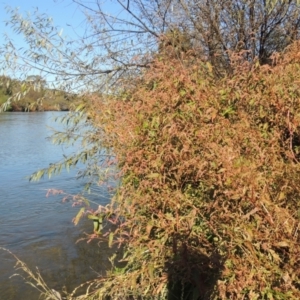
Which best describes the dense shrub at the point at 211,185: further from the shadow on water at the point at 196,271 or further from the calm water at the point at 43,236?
the calm water at the point at 43,236

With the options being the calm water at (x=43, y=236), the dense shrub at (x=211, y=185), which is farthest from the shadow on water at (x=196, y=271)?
the calm water at (x=43, y=236)

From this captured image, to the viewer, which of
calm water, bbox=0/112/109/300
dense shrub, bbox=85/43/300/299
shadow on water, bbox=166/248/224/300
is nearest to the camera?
dense shrub, bbox=85/43/300/299

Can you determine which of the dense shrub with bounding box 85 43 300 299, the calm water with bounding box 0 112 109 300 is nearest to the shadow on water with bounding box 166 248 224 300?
the dense shrub with bounding box 85 43 300 299

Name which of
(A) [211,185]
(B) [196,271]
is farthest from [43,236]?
(A) [211,185]

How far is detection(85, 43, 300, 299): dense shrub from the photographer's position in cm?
262

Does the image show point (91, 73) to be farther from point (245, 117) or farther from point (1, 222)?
point (1, 222)

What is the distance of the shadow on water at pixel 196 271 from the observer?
112 inches

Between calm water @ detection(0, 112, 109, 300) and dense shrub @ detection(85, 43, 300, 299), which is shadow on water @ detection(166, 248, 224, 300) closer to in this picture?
dense shrub @ detection(85, 43, 300, 299)

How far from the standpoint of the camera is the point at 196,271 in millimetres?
2941

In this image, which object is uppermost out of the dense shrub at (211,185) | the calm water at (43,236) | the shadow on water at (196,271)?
the dense shrub at (211,185)

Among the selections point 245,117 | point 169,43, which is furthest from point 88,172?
point 245,117

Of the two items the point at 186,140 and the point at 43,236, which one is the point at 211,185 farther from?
the point at 43,236

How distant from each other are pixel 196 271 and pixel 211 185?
621 millimetres

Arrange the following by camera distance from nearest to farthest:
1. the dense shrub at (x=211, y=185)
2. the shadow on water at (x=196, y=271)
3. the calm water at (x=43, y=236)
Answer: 1. the dense shrub at (x=211, y=185)
2. the shadow on water at (x=196, y=271)
3. the calm water at (x=43, y=236)
